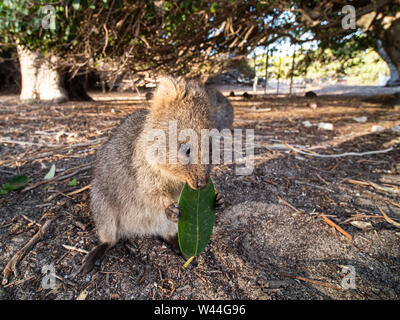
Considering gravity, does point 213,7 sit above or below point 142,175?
above

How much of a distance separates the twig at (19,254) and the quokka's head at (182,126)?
974 millimetres

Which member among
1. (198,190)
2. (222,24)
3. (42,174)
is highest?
(222,24)

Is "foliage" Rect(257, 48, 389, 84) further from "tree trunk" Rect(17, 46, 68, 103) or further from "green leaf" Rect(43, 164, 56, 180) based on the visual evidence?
"green leaf" Rect(43, 164, 56, 180)

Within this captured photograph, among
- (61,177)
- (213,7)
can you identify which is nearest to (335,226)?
(61,177)

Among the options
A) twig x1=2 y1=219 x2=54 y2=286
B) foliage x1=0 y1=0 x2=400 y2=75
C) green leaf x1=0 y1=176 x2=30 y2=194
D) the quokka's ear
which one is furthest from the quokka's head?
foliage x1=0 y1=0 x2=400 y2=75

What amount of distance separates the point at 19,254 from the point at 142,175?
2.97ft

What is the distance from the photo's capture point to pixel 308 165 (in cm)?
305

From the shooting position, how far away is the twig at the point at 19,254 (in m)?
1.52

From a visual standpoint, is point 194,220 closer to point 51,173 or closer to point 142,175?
point 142,175

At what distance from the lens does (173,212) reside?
67.7 inches

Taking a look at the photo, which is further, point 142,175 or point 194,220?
point 142,175

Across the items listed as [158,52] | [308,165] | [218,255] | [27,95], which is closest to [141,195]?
[218,255]

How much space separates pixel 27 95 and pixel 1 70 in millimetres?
8116

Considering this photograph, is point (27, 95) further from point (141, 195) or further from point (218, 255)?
point (218, 255)
